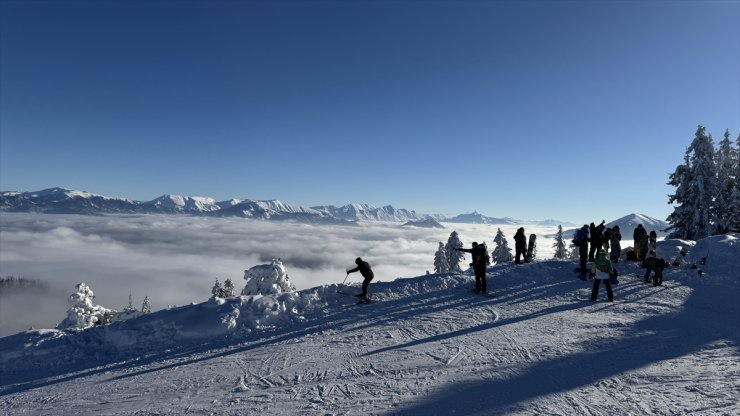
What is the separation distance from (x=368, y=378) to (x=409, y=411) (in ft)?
4.96

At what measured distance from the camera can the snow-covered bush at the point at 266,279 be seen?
1195 inches

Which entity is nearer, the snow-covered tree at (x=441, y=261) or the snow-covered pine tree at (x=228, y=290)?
the snow-covered pine tree at (x=228, y=290)

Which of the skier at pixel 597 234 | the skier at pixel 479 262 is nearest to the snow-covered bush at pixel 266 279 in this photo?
the skier at pixel 479 262

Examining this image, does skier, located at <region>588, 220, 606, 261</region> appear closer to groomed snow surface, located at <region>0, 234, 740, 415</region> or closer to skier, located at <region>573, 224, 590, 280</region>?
skier, located at <region>573, 224, 590, 280</region>

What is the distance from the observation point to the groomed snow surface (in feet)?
21.5

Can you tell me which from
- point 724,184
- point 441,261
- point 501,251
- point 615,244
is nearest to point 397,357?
point 615,244

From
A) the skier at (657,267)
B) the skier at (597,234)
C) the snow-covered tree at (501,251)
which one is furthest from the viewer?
the snow-covered tree at (501,251)

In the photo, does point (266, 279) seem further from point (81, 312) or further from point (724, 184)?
point (724, 184)

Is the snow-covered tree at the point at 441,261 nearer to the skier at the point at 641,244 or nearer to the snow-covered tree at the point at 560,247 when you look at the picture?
the snow-covered tree at the point at 560,247

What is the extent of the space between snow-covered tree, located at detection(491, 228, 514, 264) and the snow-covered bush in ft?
101

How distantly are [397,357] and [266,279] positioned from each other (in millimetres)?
24458

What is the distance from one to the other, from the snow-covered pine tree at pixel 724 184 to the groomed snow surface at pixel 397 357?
905 inches

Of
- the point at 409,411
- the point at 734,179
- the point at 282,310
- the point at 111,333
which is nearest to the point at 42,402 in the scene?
the point at 111,333

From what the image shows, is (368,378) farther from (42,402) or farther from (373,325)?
(42,402)
